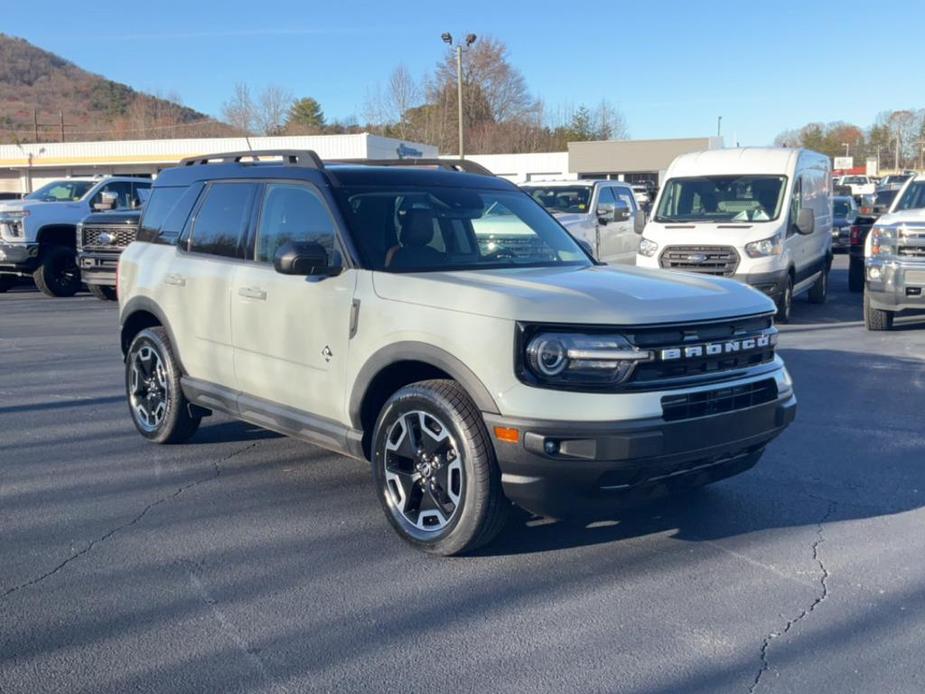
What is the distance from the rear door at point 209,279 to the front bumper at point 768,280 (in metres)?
7.65

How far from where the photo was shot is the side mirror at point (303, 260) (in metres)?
4.89

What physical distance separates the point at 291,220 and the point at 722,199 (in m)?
9.09

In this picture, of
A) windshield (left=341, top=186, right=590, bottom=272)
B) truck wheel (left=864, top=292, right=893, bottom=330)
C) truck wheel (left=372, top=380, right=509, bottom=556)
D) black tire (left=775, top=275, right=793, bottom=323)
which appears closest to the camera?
truck wheel (left=372, top=380, right=509, bottom=556)

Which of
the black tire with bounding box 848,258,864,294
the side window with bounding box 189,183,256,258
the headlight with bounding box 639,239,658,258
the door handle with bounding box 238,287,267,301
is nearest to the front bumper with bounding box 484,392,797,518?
the door handle with bounding box 238,287,267,301

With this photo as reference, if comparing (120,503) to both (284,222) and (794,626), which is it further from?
(794,626)

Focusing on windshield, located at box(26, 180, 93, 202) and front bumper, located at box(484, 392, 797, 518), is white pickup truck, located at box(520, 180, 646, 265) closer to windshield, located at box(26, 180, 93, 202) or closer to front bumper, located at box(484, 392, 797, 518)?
windshield, located at box(26, 180, 93, 202)

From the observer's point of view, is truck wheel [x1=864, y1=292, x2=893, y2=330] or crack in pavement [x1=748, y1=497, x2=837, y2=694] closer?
crack in pavement [x1=748, y1=497, x2=837, y2=694]

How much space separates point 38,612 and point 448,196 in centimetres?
307

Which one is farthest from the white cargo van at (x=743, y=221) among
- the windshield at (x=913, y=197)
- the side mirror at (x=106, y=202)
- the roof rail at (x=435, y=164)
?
the side mirror at (x=106, y=202)

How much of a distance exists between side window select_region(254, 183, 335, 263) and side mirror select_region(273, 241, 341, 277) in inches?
5.5

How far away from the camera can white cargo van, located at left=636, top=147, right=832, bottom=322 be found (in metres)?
12.2

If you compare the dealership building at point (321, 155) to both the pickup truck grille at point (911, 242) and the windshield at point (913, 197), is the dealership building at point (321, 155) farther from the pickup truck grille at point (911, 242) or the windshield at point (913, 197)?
the pickup truck grille at point (911, 242)

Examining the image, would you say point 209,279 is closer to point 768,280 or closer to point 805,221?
point 768,280

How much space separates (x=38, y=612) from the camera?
402cm
